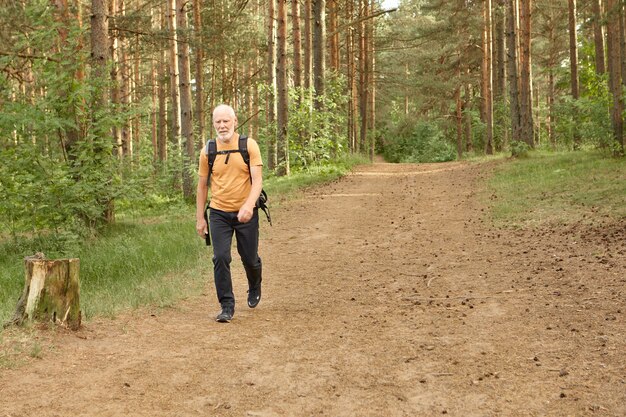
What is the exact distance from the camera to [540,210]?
11852mm

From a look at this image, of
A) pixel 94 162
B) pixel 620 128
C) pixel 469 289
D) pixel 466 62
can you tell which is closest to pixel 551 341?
pixel 469 289

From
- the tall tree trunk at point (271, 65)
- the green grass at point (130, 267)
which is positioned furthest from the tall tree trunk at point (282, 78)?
the green grass at point (130, 267)

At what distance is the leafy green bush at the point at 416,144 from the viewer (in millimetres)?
39125

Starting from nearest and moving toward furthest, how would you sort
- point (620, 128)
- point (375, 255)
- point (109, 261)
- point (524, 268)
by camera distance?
point (524, 268) < point (375, 255) < point (109, 261) < point (620, 128)

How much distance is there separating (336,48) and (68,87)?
20.9 metres

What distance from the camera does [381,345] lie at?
17.0ft

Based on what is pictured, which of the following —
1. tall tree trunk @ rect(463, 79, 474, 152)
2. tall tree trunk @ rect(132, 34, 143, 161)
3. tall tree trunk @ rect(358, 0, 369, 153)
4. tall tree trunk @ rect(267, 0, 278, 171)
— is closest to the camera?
tall tree trunk @ rect(132, 34, 143, 161)

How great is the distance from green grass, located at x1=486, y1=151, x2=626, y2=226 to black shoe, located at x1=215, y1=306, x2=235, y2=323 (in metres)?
6.75

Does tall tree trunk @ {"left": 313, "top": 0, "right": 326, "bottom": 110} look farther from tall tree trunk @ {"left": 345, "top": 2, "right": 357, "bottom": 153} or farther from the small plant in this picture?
tall tree trunk @ {"left": 345, "top": 2, "right": 357, "bottom": 153}

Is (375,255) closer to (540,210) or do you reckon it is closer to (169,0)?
(540,210)

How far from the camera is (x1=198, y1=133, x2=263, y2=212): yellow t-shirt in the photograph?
19.0 feet

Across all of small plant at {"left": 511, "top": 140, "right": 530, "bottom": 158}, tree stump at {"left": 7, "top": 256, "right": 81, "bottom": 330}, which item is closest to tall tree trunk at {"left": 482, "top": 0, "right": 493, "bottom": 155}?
small plant at {"left": 511, "top": 140, "right": 530, "bottom": 158}

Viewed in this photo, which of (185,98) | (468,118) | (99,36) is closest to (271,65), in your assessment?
(185,98)

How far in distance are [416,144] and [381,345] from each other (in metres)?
39.6
